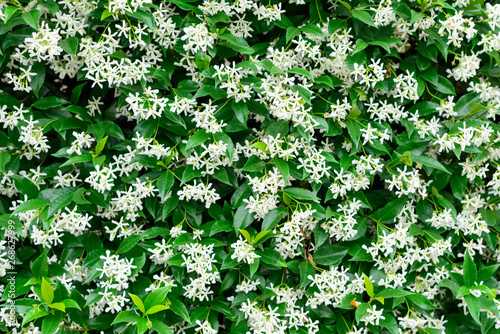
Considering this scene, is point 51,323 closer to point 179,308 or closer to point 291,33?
point 179,308

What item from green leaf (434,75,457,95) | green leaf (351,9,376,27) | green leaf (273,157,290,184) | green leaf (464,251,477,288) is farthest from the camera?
green leaf (434,75,457,95)

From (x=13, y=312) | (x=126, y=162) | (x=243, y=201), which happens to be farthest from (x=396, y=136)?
(x=13, y=312)

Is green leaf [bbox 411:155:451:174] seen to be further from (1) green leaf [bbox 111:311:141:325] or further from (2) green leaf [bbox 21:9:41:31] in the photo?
(2) green leaf [bbox 21:9:41:31]

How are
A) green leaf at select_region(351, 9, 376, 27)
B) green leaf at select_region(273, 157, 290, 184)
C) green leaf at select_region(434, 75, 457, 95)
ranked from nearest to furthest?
green leaf at select_region(273, 157, 290, 184)
green leaf at select_region(351, 9, 376, 27)
green leaf at select_region(434, 75, 457, 95)

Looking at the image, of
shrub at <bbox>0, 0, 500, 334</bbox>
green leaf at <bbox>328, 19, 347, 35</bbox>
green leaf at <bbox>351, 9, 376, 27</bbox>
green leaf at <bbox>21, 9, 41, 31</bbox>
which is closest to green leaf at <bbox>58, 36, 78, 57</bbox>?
shrub at <bbox>0, 0, 500, 334</bbox>

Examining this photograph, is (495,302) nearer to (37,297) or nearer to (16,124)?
(37,297)

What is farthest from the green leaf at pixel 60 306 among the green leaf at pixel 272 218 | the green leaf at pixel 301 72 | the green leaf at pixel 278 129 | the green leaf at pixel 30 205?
the green leaf at pixel 301 72
